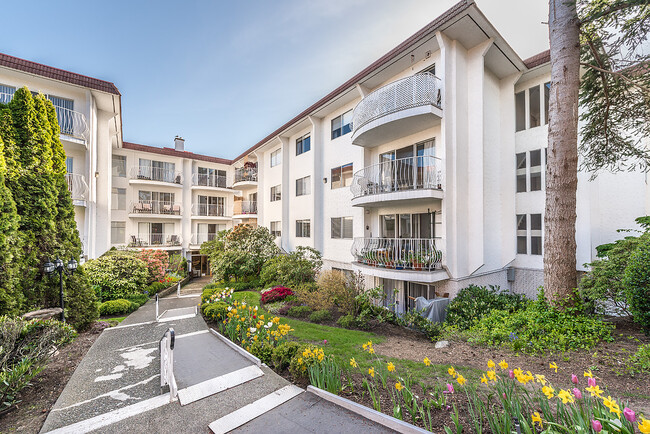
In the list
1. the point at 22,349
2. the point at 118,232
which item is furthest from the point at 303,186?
the point at 118,232

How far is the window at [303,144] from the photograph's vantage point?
1731 cm

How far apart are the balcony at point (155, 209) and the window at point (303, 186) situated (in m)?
12.0

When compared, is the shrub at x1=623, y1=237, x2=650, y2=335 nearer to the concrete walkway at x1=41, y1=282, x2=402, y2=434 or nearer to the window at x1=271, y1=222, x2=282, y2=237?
the concrete walkway at x1=41, y1=282, x2=402, y2=434

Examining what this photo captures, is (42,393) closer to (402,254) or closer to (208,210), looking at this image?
(402,254)

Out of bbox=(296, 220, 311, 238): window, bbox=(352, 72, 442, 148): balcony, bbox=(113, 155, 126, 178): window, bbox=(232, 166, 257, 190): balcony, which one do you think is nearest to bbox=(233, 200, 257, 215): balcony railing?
bbox=(232, 166, 257, 190): balcony

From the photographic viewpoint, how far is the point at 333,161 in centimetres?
1515

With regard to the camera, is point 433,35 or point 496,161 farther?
point 496,161

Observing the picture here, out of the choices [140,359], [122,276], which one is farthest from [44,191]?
[122,276]

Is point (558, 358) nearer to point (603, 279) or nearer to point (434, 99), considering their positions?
point (603, 279)

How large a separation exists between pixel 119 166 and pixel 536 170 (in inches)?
1079

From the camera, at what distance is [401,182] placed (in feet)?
35.5

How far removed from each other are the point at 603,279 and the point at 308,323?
8.05m

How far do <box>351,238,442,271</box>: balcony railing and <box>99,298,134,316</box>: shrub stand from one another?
33.7 ft

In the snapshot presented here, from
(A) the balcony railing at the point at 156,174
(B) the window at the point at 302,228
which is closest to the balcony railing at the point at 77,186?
(A) the balcony railing at the point at 156,174
